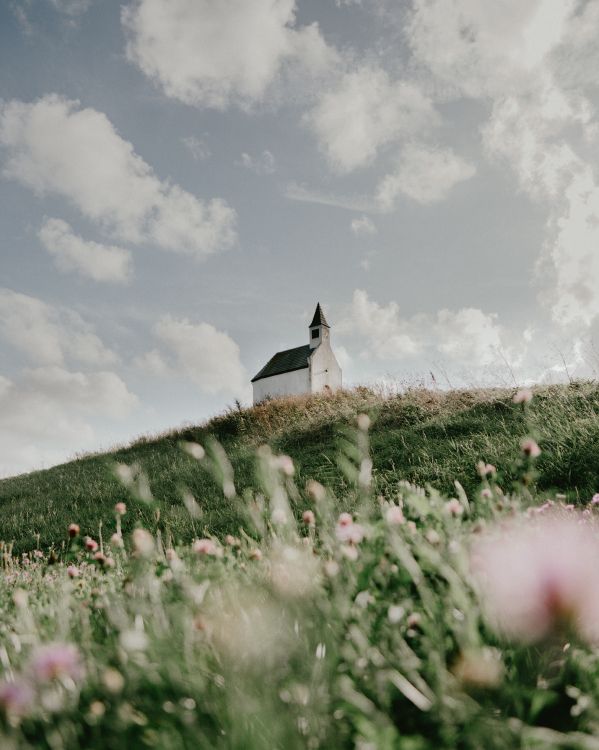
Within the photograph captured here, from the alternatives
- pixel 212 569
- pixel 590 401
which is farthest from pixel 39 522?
pixel 590 401

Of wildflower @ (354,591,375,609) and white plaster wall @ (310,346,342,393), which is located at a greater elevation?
white plaster wall @ (310,346,342,393)

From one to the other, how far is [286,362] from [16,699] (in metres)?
43.8

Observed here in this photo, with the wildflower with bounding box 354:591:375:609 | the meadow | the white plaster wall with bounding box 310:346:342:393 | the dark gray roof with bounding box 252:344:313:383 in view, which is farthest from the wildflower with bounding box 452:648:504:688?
the dark gray roof with bounding box 252:344:313:383

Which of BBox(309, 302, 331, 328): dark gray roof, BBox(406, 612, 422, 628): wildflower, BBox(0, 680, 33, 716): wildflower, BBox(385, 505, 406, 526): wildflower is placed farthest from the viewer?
BBox(309, 302, 331, 328): dark gray roof

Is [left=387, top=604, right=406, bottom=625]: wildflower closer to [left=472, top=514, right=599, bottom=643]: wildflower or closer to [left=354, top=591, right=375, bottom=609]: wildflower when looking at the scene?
[left=354, top=591, right=375, bottom=609]: wildflower

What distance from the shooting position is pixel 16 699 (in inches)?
44.3

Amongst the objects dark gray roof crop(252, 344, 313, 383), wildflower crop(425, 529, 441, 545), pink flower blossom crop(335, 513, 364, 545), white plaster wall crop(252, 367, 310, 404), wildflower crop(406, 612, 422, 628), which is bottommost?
wildflower crop(406, 612, 422, 628)

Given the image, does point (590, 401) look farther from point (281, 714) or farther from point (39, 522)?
point (39, 522)

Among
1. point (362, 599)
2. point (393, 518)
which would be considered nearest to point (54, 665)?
point (362, 599)

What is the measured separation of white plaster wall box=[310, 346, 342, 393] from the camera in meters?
42.0

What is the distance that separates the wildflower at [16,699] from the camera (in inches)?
44.2

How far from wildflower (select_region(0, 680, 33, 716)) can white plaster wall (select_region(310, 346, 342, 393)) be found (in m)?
39.4

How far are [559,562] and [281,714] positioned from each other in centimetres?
98

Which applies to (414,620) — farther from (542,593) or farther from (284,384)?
(284,384)
